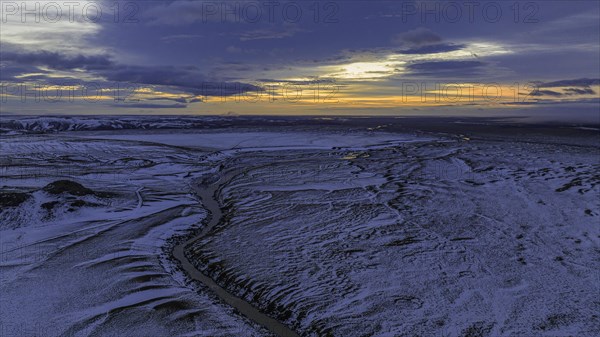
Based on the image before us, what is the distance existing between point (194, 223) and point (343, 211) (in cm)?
731

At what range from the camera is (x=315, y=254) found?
1545 cm

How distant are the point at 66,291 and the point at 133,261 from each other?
2611 mm

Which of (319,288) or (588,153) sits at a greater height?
(588,153)

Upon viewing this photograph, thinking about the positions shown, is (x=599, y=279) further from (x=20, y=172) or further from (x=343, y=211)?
(x=20, y=172)

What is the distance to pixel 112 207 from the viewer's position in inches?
866

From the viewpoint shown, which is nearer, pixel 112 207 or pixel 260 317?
pixel 260 317

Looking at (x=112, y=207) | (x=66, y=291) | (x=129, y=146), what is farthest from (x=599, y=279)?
(x=129, y=146)

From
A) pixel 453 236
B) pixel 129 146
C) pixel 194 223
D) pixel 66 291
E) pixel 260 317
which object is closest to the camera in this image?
pixel 260 317

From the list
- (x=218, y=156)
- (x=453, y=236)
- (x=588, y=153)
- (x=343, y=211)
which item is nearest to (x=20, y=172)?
(x=218, y=156)

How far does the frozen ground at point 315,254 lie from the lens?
1096cm

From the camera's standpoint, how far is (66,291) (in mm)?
12406

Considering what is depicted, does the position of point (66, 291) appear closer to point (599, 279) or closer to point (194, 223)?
point (194, 223)

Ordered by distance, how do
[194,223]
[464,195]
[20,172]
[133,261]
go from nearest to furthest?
[133,261], [194,223], [464,195], [20,172]

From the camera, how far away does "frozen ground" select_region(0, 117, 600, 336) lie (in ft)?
36.0
